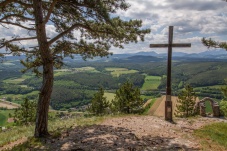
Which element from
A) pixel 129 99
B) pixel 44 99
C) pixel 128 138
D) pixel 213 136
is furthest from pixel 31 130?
pixel 129 99

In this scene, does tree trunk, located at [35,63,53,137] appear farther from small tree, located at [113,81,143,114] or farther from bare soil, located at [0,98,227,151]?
small tree, located at [113,81,143,114]

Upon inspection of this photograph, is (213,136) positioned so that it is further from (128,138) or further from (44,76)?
(44,76)

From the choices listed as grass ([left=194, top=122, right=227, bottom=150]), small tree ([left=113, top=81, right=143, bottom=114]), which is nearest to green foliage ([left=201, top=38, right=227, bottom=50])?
grass ([left=194, top=122, right=227, bottom=150])

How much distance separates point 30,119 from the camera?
39625 mm

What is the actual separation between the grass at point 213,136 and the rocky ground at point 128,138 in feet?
1.32

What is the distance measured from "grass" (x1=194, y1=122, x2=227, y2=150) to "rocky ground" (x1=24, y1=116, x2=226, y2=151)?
0.40 meters

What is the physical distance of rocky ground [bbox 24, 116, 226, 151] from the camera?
8.46 meters

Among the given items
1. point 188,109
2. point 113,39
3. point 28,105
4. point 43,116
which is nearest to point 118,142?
point 43,116

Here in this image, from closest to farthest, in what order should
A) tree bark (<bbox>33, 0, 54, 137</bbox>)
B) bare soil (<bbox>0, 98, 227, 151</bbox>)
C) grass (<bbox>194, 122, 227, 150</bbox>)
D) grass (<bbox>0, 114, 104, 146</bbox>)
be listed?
bare soil (<bbox>0, 98, 227, 151</bbox>)
grass (<bbox>194, 122, 227, 150</bbox>)
tree bark (<bbox>33, 0, 54, 137</bbox>)
grass (<bbox>0, 114, 104, 146</bbox>)

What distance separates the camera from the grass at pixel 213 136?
8.71m

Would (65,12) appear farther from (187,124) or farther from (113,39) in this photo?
(187,124)

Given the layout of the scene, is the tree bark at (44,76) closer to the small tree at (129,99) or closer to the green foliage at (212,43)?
the green foliage at (212,43)

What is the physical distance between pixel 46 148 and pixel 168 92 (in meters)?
8.57

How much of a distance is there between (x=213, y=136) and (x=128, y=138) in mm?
4217
